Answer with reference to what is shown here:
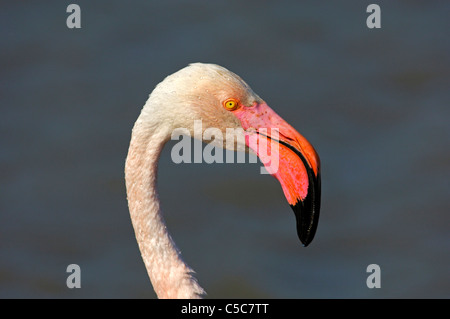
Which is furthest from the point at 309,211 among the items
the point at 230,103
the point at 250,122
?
the point at 230,103

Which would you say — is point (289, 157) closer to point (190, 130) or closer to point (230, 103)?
point (230, 103)

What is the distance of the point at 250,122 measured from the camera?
173 inches

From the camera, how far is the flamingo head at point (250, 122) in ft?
13.9

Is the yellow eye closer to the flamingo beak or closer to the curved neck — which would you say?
the flamingo beak

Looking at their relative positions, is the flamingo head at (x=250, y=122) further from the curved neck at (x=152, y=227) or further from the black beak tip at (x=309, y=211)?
the curved neck at (x=152, y=227)

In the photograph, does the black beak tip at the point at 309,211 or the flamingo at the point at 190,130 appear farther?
the black beak tip at the point at 309,211

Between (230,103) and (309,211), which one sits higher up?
(230,103)

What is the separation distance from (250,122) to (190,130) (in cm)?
33

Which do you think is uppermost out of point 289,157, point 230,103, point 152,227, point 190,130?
point 230,103

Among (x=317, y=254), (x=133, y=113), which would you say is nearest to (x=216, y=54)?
(x=133, y=113)

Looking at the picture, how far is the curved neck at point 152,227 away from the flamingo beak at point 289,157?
49 cm

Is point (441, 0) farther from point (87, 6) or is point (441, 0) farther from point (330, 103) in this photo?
point (87, 6)

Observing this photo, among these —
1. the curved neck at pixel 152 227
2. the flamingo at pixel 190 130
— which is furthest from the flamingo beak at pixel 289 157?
the curved neck at pixel 152 227

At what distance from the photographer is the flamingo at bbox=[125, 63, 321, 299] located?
4.22m
